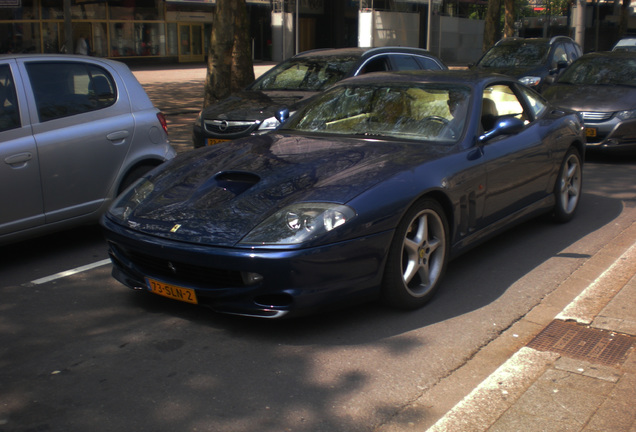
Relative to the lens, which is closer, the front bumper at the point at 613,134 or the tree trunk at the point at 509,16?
the front bumper at the point at 613,134

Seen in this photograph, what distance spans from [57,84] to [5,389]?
A: 3211 millimetres

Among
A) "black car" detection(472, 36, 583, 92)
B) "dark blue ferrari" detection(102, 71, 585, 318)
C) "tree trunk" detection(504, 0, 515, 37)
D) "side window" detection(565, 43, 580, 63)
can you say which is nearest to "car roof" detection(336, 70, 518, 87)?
"dark blue ferrari" detection(102, 71, 585, 318)

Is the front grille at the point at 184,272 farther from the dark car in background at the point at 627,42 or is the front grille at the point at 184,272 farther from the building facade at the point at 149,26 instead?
the dark car in background at the point at 627,42

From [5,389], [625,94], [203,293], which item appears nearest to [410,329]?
[203,293]

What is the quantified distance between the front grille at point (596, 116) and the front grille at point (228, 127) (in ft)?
15.6

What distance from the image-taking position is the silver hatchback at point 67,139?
5719 millimetres

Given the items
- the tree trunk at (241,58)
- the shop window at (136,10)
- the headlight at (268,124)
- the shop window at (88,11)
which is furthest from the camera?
the shop window at (136,10)

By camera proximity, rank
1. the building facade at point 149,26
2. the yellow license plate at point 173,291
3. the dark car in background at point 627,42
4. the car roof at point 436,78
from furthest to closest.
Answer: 1. the building facade at point 149,26
2. the dark car in background at point 627,42
3. the car roof at point 436,78
4. the yellow license plate at point 173,291

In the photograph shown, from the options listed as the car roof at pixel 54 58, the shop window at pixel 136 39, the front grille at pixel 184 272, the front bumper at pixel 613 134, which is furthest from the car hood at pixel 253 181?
the shop window at pixel 136 39

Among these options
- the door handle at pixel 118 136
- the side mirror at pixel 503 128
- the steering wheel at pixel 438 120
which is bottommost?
the door handle at pixel 118 136

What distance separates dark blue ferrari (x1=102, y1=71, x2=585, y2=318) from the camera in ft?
13.9

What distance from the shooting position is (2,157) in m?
5.56

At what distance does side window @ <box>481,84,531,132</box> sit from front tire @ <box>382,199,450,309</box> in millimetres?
1363

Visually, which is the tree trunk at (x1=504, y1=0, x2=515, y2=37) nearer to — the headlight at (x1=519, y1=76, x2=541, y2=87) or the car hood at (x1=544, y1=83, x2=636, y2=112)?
the headlight at (x1=519, y1=76, x2=541, y2=87)
